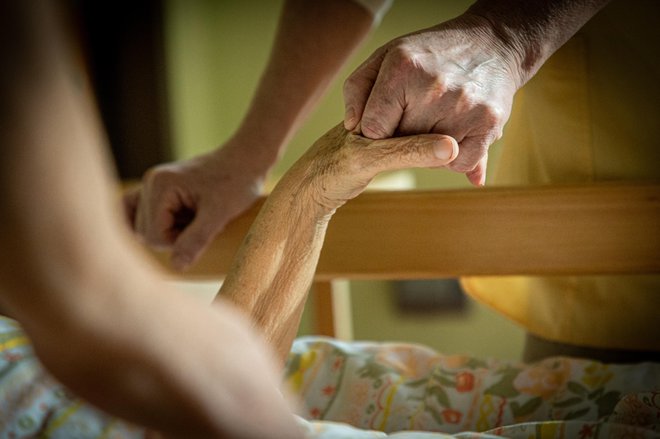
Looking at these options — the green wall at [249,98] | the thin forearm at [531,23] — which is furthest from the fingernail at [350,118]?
the green wall at [249,98]

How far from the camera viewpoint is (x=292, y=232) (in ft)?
1.80

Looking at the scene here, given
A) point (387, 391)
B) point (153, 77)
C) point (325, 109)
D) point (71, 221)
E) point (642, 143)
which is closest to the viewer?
point (71, 221)

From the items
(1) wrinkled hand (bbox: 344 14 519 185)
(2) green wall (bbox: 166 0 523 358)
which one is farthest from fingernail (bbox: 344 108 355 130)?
(2) green wall (bbox: 166 0 523 358)

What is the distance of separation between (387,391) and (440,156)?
28 centimetres

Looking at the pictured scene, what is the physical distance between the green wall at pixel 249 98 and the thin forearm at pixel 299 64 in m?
1.35

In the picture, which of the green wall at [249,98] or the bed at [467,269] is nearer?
the bed at [467,269]

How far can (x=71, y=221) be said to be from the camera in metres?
0.27

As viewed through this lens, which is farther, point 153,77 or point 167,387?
point 153,77

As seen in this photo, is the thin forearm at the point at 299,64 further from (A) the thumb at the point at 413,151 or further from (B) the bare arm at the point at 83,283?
(B) the bare arm at the point at 83,283

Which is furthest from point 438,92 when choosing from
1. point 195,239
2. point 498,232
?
point 195,239

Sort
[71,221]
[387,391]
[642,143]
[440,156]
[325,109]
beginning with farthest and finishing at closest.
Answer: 1. [325,109]
2. [642,143]
3. [387,391]
4. [440,156]
5. [71,221]

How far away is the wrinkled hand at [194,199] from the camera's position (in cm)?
79

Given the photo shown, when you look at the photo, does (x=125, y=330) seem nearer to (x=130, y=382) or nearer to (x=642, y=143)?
(x=130, y=382)

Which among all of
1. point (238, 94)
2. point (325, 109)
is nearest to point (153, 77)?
point (238, 94)
